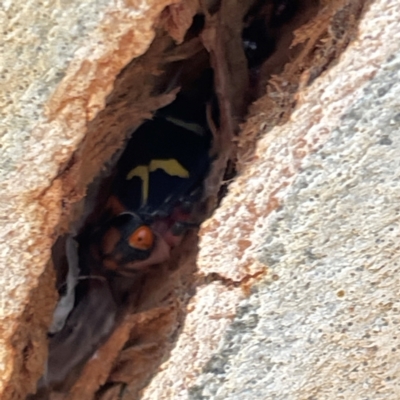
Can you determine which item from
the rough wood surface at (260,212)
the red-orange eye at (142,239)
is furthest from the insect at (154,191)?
the rough wood surface at (260,212)

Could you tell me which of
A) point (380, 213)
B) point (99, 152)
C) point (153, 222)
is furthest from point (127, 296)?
point (380, 213)

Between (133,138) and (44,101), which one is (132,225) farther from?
(44,101)

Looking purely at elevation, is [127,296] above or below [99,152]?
below

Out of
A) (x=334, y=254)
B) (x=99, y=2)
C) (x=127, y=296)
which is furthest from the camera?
(x=127, y=296)

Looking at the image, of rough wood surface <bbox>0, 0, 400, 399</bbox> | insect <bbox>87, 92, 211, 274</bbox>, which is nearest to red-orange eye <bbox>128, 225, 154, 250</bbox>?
insect <bbox>87, 92, 211, 274</bbox>

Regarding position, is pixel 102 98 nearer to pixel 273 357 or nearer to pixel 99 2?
pixel 99 2

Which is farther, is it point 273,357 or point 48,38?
point 273,357

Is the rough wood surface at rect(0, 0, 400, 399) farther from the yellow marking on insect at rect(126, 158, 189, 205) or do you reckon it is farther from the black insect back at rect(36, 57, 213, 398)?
the yellow marking on insect at rect(126, 158, 189, 205)
